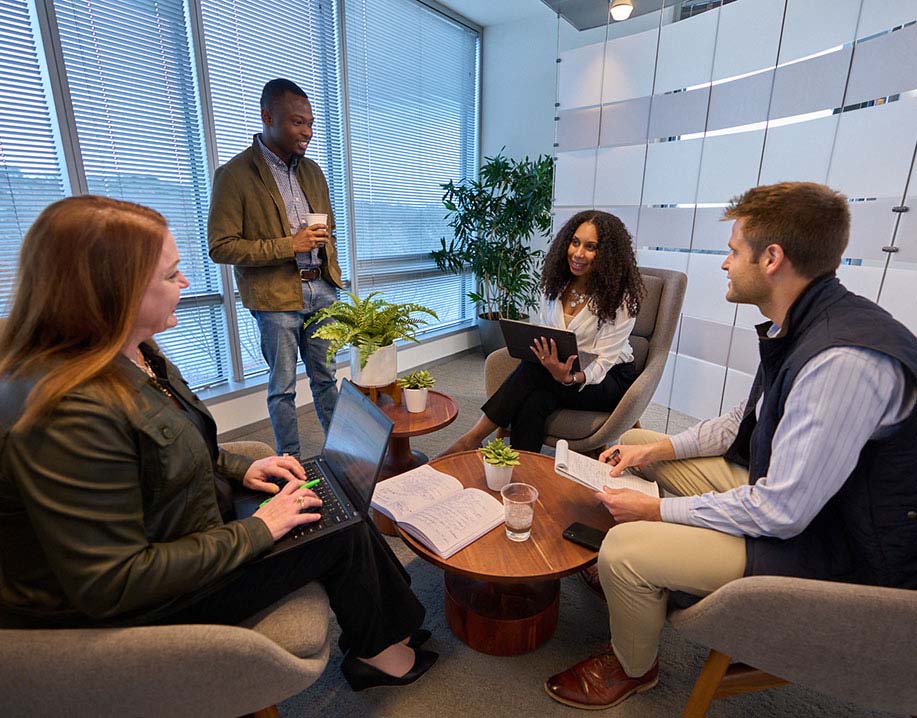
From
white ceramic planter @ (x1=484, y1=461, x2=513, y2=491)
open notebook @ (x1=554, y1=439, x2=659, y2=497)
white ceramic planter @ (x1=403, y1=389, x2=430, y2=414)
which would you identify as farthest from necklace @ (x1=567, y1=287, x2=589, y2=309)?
white ceramic planter @ (x1=484, y1=461, x2=513, y2=491)

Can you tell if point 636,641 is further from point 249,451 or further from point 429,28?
point 429,28

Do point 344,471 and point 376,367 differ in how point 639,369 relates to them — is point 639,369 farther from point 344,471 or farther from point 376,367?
point 344,471

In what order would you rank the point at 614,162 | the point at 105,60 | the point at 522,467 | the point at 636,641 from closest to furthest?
the point at 636,641 → the point at 522,467 → the point at 105,60 → the point at 614,162

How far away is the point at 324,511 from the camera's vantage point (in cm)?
120

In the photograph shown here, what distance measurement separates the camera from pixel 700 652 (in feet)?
4.87

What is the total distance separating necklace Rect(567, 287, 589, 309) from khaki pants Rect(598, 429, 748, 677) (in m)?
1.28

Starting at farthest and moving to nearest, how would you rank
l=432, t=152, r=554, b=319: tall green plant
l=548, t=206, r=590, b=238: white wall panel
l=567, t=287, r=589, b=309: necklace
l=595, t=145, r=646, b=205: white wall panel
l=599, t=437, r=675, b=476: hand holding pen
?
l=432, t=152, r=554, b=319: tall green plant
l=548, t=206, r=590, b=238: white wall panel
l=595, t=145, r=646, b=205: white wall panel
l=567, t=287, r=589, b=309: necklace
l=599, t=437, r=675, b=476: hand holding pen

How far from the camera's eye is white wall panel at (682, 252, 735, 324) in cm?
289

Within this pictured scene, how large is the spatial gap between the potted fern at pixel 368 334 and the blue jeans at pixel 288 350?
0.39 meters

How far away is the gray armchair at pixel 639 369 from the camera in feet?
6.69

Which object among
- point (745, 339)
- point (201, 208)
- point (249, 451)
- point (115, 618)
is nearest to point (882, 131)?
point (745, 339)

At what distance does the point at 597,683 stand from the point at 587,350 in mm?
1308

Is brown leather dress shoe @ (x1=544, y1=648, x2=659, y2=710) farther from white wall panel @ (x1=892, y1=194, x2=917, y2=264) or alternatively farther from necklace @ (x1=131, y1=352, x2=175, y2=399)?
white wall panel @ (x1=892, y1=194, x2=917, y2=264)

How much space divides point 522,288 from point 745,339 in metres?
1.82
